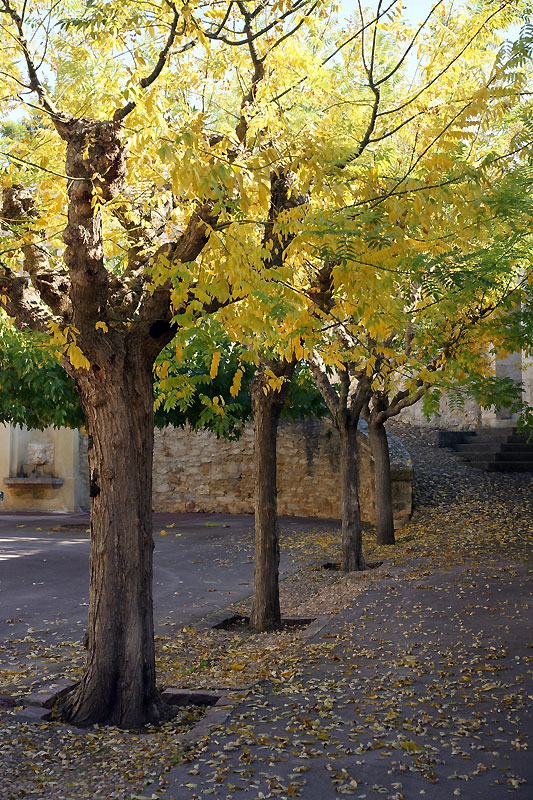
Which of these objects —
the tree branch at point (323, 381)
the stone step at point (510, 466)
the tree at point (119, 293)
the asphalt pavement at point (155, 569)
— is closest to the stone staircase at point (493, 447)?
the stone step at point (510, 466)

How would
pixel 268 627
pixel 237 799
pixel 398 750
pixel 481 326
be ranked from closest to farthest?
pixel 237 799
pixel 398 750
pixel 268 627
pixel 481 326

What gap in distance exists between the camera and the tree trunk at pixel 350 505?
1095 centimetres

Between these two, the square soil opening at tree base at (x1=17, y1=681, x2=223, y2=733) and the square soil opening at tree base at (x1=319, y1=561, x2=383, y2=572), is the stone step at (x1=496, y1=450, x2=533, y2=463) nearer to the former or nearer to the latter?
the square soil opening at tree base at (x1=319, y1=561, x2=383, y2=572)

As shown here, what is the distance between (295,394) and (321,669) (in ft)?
36.3

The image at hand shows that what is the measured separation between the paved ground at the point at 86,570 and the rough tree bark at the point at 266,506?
99cm

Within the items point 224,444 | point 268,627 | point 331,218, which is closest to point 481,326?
point 268,627

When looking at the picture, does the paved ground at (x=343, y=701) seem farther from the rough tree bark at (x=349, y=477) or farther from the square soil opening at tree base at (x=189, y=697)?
the rough tree bark at (x=349, y=477)

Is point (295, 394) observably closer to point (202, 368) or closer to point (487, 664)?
point (202, 368)

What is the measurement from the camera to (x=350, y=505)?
1095 centimetres

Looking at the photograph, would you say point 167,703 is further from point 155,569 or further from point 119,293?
point 155,569

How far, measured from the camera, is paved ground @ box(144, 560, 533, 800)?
12.9 ft

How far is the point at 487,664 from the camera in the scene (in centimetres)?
597

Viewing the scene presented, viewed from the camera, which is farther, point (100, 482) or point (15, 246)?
point (15, 246)

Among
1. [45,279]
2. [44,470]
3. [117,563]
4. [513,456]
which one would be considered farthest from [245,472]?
[117,563]
